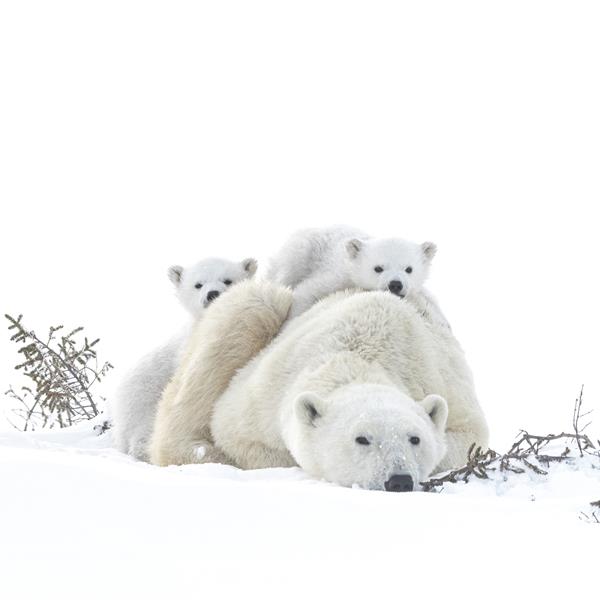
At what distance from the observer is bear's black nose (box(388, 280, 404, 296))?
279 inches

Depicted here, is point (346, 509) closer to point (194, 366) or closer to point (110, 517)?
point (110, 517)

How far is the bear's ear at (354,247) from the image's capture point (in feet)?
24.4

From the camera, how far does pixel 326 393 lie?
17.0ft

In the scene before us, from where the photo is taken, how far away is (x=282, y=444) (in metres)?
5.52

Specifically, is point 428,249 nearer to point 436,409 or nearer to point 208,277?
point 208,277

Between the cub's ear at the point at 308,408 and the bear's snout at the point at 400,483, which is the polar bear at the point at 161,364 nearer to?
the cub's ear at the point at 308,408

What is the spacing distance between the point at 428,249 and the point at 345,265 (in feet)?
3.85

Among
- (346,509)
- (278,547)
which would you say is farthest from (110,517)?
(346,509)

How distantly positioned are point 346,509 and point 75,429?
5830 mm

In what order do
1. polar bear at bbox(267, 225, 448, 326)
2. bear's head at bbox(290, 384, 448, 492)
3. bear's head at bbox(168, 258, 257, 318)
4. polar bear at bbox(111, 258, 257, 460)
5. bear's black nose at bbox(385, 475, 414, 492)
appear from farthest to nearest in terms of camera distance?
1. bear's head at bbox(168, 258, 257, 318)
2. polar bear at bbox(111, 258, 257, 460)
3. polar bear at bbox(267, 225, 448, 326)
4. bear's head at bbox(290, 384, 448, 492)
5. bear's black nose at bbox(385, 475, 414, 492)

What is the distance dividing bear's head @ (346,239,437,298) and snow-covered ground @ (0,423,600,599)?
4.00 m

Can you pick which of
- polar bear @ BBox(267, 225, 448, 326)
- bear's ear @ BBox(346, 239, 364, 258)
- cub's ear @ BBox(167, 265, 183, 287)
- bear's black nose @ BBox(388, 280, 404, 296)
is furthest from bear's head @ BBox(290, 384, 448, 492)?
cub's ear @ BBox(167, 265, 183, 287)

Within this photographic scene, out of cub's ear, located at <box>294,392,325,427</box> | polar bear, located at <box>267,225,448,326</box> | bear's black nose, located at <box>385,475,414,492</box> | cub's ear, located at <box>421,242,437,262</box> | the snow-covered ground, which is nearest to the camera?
the snow-covered ground

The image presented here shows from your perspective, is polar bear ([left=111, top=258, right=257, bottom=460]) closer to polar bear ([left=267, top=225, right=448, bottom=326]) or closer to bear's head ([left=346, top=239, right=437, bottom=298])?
polar bear ([left=267, top=225, right=448, bottom=326])
